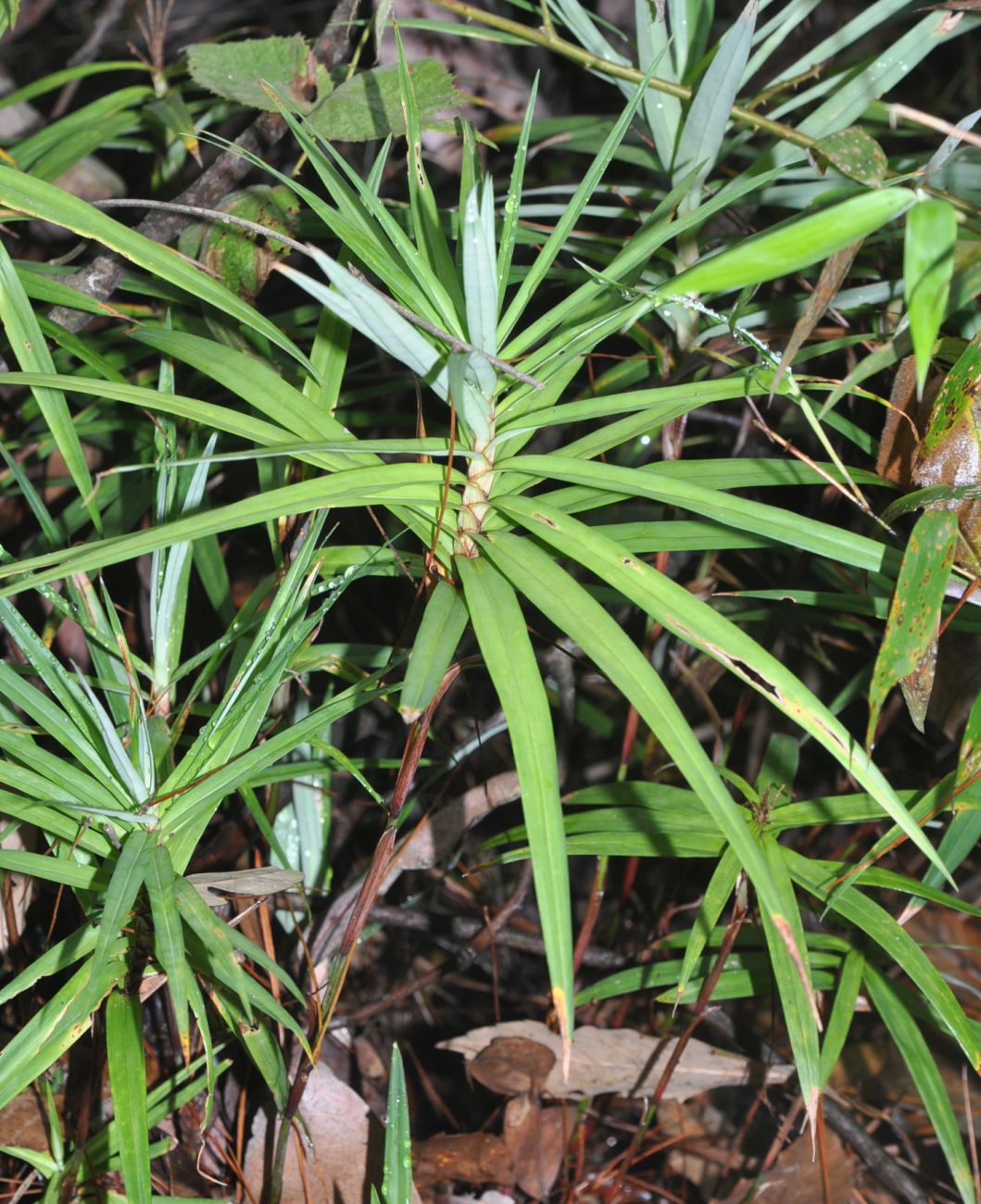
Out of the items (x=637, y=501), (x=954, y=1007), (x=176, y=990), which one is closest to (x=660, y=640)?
(x=637, y=501)

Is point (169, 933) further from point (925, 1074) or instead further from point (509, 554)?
point (925, 1074)

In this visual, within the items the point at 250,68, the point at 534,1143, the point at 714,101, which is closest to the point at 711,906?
the point at 534,1143

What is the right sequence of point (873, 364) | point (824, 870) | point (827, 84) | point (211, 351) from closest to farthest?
point (873, 364) → point (211, 351) → point (824, 870) → point (827, 84)

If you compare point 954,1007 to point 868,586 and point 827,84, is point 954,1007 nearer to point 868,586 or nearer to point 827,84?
point 868,586

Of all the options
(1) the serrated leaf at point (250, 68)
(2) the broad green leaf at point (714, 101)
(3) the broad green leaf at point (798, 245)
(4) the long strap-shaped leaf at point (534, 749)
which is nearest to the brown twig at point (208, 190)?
(1) the serrated leaf at point (250, 68)

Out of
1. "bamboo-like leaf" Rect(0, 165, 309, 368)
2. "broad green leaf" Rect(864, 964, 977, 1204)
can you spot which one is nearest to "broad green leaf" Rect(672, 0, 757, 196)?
"bamboo-like leaf" Rect(0, 165, 309, 368)

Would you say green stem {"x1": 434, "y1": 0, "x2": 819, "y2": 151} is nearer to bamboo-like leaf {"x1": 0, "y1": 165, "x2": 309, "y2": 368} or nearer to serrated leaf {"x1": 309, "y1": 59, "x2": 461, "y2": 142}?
serrated leaf {"x1": 309, "y1": 59, "x2": 461, "y2": 142}
